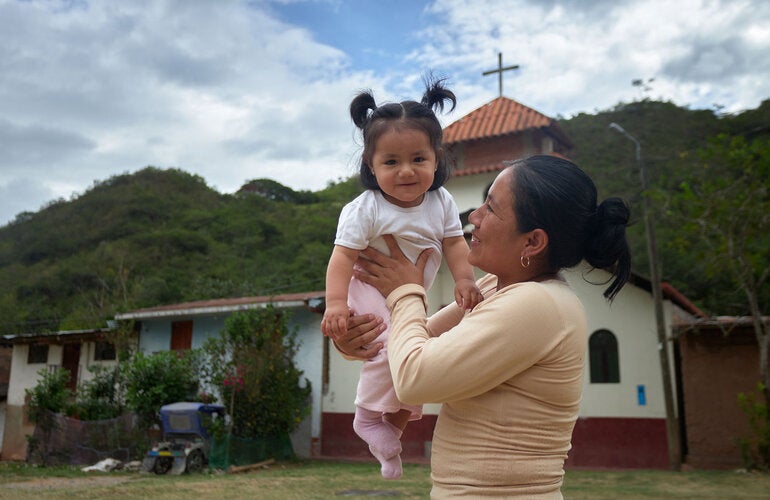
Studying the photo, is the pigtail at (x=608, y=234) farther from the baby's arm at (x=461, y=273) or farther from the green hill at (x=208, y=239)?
the green hill at (x=208, y=239)

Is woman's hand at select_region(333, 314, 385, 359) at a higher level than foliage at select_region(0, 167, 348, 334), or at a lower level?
lower

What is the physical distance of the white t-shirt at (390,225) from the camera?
2184 millimetres

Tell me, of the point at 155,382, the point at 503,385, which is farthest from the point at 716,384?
the point at 503,385

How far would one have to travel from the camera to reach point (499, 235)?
1862mm

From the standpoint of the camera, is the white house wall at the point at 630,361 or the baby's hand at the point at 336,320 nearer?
the baby's hand at the point at 336,320

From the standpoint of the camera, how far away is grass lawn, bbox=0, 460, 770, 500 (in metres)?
9.97

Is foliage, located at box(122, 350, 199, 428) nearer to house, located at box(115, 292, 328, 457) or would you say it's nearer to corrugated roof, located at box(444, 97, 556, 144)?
house, located at box(115, 292, 328, 457)

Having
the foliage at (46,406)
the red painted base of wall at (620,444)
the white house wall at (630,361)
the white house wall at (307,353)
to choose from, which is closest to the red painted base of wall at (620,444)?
the red painted base of wall at (620,444)

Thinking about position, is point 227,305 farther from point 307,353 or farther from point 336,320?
point 336,320

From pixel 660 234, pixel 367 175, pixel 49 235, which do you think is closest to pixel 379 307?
pixel 367 175

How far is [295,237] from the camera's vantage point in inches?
1460

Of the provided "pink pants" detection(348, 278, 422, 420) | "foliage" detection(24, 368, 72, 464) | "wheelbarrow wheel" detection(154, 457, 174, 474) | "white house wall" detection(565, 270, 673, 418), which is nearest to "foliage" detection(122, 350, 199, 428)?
"wheelbarrow wheel" detection(154, 457, 174, 474)

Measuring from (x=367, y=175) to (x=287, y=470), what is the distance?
12.7 metres

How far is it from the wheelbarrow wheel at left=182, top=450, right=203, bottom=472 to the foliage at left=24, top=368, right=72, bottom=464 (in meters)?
5.47
